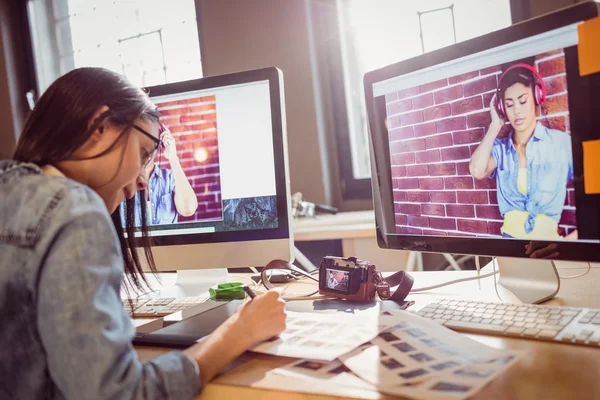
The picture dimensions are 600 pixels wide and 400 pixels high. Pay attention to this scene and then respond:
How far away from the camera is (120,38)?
294 cm

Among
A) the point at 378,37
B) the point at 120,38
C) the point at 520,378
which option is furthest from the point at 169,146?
the point at 120,38

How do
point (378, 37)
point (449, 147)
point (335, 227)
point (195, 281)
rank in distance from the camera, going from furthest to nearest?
1. point (378, 37)
2. point (335, 227)
3. point (195, 281)
4. point (449, 147)

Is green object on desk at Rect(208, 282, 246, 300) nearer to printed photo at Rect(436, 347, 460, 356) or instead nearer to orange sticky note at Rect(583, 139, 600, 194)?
printed photo at Rect(436, 347, 460, 356)

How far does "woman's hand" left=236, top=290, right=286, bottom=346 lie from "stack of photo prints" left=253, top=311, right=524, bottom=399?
24 mm

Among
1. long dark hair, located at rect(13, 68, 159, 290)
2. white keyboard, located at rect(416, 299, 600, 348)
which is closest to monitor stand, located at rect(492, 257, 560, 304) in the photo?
white keyboard, located at rect(416, 299, 600, 348)

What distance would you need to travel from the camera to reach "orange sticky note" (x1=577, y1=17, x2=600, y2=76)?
690 mm

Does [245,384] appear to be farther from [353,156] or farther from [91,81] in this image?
[353,156]

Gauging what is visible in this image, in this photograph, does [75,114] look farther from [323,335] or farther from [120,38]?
[120,38]

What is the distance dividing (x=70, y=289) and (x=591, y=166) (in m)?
0.69

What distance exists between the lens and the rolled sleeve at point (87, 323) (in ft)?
1.75

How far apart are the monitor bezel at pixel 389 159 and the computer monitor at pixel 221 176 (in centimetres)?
21

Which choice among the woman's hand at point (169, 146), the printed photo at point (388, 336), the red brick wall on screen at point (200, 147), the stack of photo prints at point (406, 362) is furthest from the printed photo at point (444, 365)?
the woman's hand at point (169, 146)

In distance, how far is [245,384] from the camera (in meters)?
0.64

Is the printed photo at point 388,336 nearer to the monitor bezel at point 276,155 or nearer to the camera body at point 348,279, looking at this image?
the camera body at point 348,279
